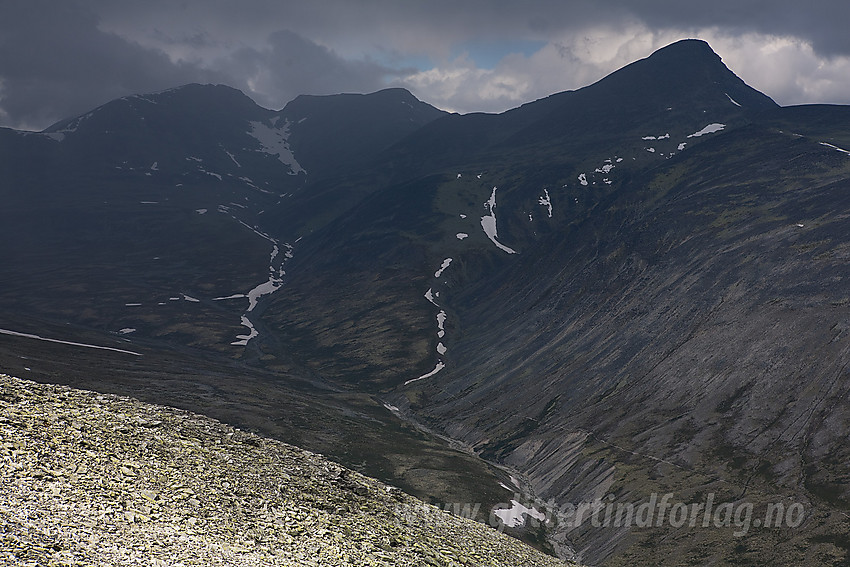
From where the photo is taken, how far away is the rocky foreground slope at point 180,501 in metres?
30.9

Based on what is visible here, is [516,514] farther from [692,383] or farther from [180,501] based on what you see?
[180,501]

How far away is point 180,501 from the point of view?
117 feet

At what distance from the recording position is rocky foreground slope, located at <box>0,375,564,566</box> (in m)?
30.9

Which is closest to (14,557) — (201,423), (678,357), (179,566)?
(179,566)

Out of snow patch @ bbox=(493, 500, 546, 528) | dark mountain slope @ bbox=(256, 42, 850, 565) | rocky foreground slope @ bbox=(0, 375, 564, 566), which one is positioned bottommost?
snow patch @ bbox=(493, 500, 546, 528)

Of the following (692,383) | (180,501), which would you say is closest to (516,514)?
(692,383)

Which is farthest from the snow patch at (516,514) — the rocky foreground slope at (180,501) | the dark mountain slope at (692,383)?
the rocky foreground slope at (180,501)

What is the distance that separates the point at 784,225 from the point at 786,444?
3504 inches

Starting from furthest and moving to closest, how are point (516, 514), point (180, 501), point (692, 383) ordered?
point (692, 383)
point (516, 514)
point (180, 501)

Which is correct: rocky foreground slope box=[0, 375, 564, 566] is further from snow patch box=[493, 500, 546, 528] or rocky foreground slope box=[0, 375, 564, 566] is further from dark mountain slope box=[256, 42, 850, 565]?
dark mountain slope box=[256, 42, 850, 565]

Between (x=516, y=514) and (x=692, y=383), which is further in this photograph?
(x=692, y=383)

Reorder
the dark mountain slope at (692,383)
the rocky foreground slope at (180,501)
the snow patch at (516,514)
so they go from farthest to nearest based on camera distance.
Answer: the snow patch at (516,514), the dark mountain slope at (692,383), the rocky foreground slope at (180,501)

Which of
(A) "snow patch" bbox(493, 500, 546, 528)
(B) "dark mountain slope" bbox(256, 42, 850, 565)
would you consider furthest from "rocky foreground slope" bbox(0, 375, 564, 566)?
(B) "dark mountain slope" bbox(256, 42, 850, 565)

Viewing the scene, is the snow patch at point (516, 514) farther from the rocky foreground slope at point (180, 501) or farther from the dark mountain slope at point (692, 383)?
the rocky foreground slope at point (180, 501)
